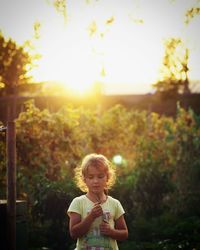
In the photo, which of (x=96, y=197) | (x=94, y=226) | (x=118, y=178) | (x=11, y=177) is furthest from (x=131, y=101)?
(x=94, y=226)

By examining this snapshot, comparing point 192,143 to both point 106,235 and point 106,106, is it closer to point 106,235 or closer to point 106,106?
point 106,235

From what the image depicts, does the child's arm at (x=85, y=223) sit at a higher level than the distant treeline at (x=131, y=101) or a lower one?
lower

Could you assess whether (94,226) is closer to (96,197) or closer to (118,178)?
(96,197)

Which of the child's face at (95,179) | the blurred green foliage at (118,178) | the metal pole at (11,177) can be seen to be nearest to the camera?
the child's face at (95,179)

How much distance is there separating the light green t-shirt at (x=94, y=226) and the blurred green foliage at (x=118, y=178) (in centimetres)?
319

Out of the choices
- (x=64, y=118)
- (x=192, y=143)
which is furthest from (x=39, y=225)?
(x=192, y=143)

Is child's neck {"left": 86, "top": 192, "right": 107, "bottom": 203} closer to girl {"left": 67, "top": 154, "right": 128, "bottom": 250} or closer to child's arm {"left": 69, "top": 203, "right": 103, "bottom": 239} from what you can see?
girl {"left": 67, "top": 154, "right": 128, "bottom": 250}

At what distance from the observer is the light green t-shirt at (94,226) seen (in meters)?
3.04

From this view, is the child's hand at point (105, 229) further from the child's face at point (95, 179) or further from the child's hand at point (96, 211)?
the child's face at point (95, 179)

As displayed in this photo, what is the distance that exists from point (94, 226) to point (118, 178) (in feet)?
16.0

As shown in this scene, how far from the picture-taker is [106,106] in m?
23.5

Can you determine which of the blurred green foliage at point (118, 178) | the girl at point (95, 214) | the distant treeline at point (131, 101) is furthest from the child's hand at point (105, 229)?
the distant treeline at point (131, 101)

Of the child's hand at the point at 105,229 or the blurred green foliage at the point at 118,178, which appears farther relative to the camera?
the blurred green foliage at the point at 118,178

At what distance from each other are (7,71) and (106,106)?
5600mm
